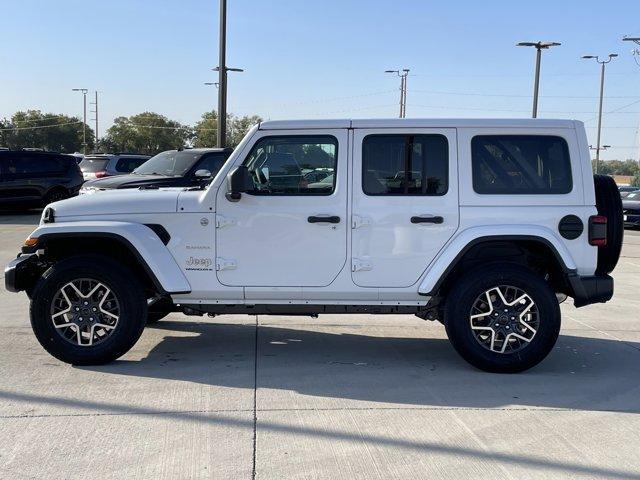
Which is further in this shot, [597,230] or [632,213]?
[632,213]

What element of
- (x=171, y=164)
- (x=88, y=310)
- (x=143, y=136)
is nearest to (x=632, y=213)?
(x=171, y=164)

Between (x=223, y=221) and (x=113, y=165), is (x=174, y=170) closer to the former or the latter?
(x=223, y=221)

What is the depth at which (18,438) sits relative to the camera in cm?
417

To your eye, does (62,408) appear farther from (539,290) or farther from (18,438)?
(539,290)

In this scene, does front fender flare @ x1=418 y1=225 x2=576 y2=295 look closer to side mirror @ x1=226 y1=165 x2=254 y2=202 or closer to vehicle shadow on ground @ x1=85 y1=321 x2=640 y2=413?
vehicle shadow on ground @ x1=85 y1=321 x2=640 y2=413

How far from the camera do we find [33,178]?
19188 millimetres

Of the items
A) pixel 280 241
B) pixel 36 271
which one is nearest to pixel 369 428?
pixel 280 241

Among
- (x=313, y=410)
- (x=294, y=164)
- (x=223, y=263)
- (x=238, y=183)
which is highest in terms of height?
(x=294, y=164)

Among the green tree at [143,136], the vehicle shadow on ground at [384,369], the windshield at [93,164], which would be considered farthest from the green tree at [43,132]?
the vehicle shadow on ground at [384,369]

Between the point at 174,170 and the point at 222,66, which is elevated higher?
the point at 222,66

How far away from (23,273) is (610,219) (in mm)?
4860

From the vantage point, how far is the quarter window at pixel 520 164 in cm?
552

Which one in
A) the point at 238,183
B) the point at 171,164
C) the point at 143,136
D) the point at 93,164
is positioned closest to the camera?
the point at 238,183

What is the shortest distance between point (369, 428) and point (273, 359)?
1.73 meters
